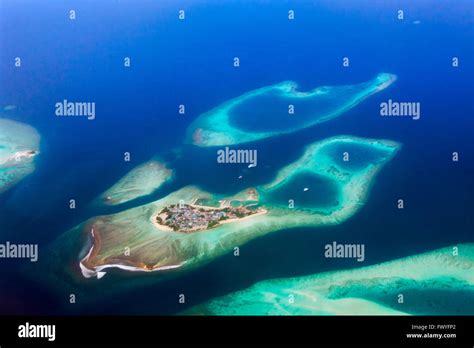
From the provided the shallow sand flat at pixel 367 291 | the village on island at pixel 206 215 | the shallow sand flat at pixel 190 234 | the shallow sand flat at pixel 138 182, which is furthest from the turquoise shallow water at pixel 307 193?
the shallow sand flat at pixel 138 182

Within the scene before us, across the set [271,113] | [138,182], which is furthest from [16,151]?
[271,113]

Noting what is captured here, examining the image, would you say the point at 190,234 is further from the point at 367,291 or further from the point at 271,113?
the point at 367,291

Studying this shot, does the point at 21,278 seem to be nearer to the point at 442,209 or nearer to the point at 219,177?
the point at 219,177

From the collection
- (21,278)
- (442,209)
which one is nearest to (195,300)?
(21,278)

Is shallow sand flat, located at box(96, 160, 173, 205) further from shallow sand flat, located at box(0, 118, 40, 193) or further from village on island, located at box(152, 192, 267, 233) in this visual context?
shallow sand flat, located at box(0, 118, 40, 193)

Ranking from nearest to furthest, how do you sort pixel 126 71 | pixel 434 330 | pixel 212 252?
pixel 434 330, pixel 212 252, pixel 126 71

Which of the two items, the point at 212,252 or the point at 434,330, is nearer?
the point at 434,330

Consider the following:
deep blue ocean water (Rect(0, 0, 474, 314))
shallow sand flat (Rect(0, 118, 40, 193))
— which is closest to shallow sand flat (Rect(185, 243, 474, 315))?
deep blue ocean water (Rect(0, 0, 474, 314))
